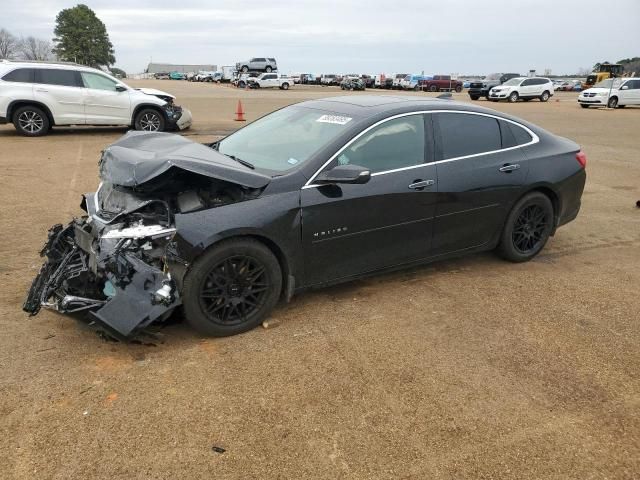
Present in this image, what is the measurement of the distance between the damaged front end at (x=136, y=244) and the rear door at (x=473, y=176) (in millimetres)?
1713

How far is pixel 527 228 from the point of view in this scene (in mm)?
5109

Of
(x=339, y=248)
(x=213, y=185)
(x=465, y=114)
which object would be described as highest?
(x=465, y=114)

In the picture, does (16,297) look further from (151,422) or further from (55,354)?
(151,422)

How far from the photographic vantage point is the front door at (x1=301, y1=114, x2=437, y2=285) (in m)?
3.79

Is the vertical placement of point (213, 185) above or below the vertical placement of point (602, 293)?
above

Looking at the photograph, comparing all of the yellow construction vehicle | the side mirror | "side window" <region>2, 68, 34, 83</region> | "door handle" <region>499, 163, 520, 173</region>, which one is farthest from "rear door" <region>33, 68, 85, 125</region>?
the yellow construction vehicle

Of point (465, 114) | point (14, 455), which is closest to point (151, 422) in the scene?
point (14, 455)

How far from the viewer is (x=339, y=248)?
12.9 ft

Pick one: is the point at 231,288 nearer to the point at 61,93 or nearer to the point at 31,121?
the point at 61,93

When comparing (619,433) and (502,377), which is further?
(502,377)

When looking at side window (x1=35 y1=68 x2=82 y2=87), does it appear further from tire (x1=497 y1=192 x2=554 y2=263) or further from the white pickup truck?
the white pickup truck

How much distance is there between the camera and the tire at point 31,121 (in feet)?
40.6

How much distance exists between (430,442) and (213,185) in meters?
2.16

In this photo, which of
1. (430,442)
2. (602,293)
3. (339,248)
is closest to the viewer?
(430,442)
